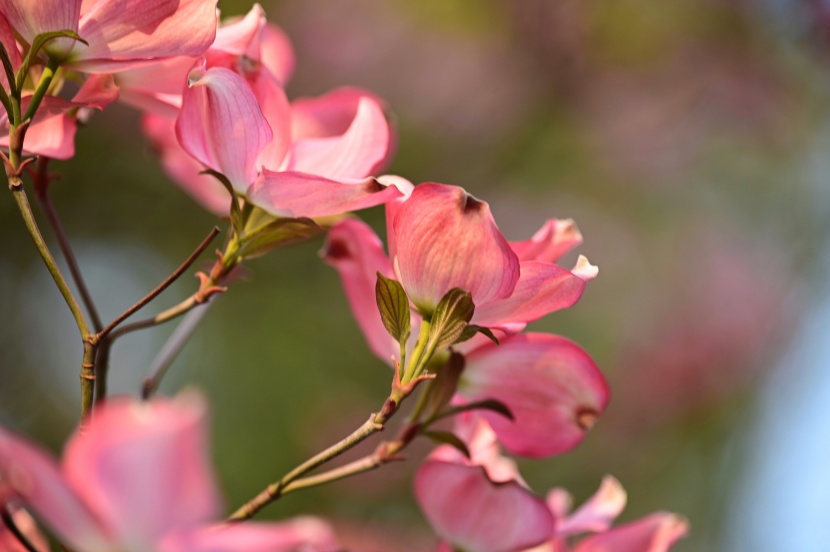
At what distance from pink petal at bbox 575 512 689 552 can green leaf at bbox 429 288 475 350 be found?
155 mm

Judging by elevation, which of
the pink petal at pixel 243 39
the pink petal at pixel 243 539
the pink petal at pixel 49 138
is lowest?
the pink petal at pixel 243 539

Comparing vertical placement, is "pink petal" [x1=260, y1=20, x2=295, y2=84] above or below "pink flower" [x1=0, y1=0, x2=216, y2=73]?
above

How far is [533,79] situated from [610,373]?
0.76 meters

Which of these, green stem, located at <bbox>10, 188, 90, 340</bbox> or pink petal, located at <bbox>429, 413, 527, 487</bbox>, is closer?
green stem, located at <bbox>10, 188, 90, 340</bbox>

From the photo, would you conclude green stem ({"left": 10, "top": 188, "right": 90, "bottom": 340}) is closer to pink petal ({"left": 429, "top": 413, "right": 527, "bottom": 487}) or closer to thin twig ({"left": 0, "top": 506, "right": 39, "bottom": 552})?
thin twig ({"left": 0, "top": 506, "right": 39, "bottom": 552})

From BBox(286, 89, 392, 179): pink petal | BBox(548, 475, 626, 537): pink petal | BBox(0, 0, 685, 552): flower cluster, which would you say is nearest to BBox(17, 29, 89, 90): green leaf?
BBox(0, 0, 685, 552): flower cluster

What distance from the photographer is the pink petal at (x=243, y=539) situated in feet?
0.70

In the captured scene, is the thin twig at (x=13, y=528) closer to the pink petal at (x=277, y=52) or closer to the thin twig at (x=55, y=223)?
the thin twig at (x=55, y=223)

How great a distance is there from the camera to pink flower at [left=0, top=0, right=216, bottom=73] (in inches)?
12.7

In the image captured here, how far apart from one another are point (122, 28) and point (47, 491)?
7.3 inches

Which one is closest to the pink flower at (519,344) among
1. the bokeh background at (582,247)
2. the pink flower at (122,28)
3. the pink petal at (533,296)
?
the pink petal at (533,296)

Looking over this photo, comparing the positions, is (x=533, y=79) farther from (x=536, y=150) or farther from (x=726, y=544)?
(x=726, y=544)

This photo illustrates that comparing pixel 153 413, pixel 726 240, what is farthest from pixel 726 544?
pixel 153 413

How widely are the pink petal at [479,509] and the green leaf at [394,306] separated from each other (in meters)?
0.08
